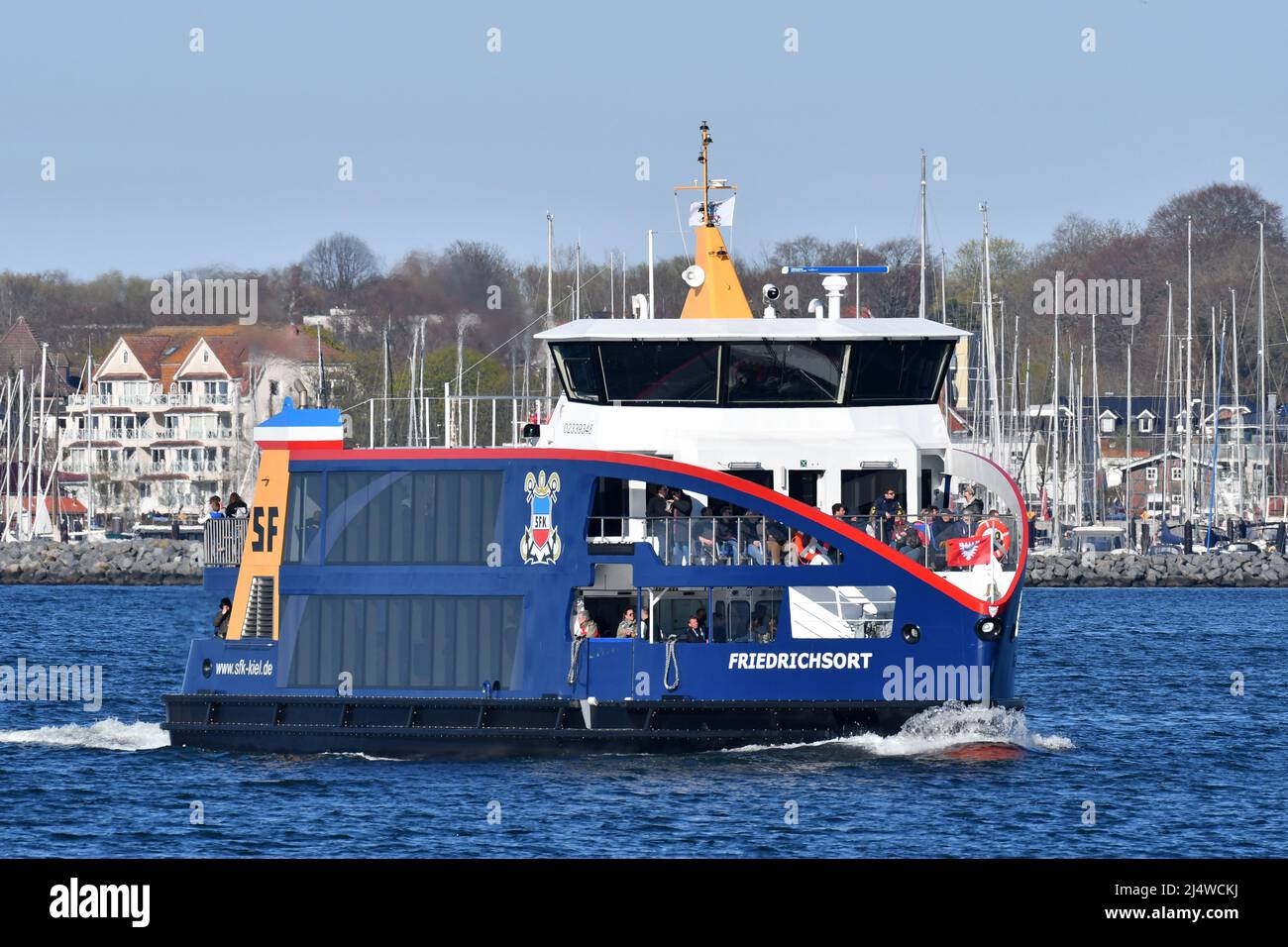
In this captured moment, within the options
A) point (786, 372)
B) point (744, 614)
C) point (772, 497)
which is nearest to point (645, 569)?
point (744, 614)

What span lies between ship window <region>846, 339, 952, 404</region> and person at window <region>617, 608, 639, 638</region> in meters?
4.66

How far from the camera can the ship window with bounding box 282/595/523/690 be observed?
86.2 feet

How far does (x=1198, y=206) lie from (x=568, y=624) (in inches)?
4003

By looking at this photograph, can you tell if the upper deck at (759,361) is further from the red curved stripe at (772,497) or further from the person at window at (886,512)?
the red curved stripe at (772,497)

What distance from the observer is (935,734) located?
1015 inches

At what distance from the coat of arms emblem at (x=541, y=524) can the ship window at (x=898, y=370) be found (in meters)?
4.64

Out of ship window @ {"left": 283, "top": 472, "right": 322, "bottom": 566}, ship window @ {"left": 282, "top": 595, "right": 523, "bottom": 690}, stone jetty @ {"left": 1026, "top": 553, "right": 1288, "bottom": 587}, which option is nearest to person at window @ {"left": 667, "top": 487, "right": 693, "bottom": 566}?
ship window @ {"left": 282, "top": 595, "right": 523, "bottom": 690}

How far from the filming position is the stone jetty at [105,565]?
8662 centimetres

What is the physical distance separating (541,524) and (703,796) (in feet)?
13.9

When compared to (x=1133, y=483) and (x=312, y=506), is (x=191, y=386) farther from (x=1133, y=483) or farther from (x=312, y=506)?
(x=312, y=506)

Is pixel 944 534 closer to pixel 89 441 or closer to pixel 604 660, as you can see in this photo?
pixel 604 660

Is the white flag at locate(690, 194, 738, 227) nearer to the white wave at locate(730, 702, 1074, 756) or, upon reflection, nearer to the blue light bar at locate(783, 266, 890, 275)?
the blue light bar at locate(783, 266, 890, 275)

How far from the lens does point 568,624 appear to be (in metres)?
25.9
